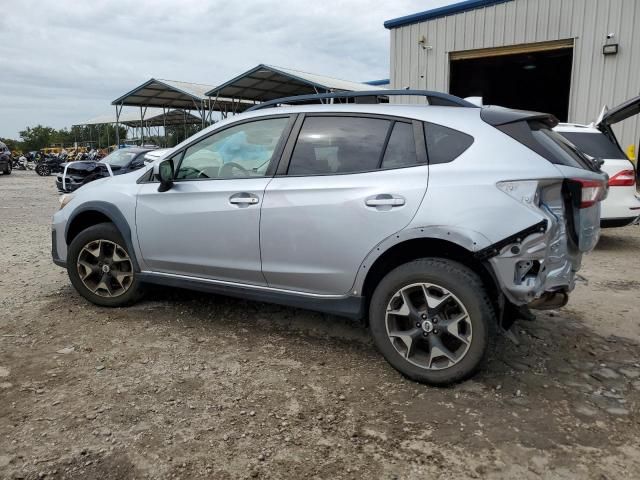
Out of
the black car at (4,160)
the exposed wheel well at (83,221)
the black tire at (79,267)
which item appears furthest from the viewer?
the black car at (4,160)

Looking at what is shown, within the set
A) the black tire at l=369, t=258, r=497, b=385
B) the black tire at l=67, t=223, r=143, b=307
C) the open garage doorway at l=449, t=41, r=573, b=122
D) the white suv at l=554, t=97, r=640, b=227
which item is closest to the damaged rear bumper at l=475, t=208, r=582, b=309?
the black tire at l=369, t=258, r=497, b=385

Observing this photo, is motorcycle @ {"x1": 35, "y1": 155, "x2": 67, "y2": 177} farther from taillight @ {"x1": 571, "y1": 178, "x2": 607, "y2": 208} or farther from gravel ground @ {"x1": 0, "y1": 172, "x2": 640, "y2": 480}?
taillight @ {"x1": 571, "y1": 178, "x2": 607, "y2": 208}

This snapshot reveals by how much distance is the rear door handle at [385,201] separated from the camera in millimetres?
3027

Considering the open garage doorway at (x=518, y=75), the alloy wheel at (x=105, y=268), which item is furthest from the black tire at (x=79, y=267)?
the open garage doorway at (x=518, y=75)

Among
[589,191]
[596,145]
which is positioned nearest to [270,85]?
[596,145]

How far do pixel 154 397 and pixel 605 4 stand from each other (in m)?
12.1

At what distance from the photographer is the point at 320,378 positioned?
3.22 m

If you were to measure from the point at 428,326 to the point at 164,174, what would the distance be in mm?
2191

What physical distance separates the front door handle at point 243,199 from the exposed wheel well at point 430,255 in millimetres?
927

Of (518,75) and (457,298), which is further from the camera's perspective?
(518,75)

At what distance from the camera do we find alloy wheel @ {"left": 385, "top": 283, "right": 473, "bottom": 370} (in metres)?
2.95

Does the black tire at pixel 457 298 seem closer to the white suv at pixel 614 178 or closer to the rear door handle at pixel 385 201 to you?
the rear door handle at pixel 385 201

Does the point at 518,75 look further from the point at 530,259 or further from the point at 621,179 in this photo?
the point at 530,259

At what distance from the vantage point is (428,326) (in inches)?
118
